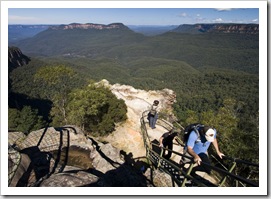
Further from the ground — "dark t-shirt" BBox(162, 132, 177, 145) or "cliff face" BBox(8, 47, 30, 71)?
"cliff face" BBox(8, 47, 30, 71)

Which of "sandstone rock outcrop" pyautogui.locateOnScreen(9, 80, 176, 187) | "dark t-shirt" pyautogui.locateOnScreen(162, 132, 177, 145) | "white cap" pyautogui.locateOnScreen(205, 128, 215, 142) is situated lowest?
"sandstone rock outcrop" pyautogui.locateOnScreen(9, 80, 176, 187)

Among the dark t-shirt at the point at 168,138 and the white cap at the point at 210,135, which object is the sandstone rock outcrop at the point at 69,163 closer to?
the dark t-shirt at the point at 168,138

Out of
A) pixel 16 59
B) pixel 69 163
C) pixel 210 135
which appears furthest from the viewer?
pixel 16 59

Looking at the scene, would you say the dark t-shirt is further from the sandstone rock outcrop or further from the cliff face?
the cliff face

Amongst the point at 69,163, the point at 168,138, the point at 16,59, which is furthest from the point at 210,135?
the point at 16,59

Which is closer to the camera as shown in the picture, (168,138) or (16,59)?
(168,138)

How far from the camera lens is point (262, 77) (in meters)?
6.34

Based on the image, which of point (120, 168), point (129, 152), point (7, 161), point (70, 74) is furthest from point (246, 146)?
point (70, 74)

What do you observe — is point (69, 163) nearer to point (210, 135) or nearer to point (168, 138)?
point (168, 138)

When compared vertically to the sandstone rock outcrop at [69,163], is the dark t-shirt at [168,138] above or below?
above

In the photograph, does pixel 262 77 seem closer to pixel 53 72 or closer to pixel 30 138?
pixel 30 138

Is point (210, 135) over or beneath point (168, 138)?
over

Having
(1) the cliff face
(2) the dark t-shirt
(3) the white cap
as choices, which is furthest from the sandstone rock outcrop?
(1) the cliff face

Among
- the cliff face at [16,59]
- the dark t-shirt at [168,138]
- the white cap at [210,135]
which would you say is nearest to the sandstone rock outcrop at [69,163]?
the dark t-shirt at [168,138]
